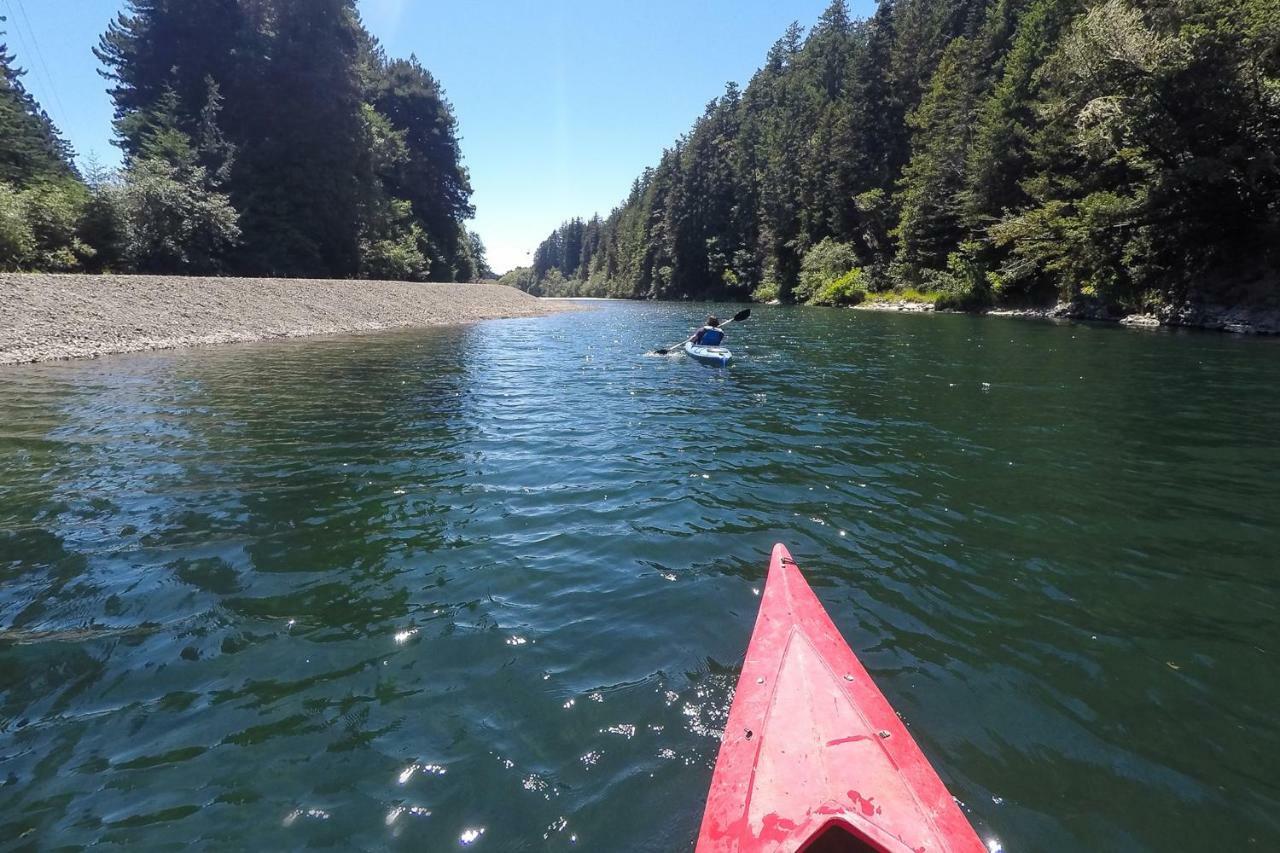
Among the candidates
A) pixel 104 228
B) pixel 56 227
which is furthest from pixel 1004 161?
pixel 56 227

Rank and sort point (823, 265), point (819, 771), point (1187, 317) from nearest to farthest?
point (819, 771), point (1187, 317), point (823, 265)

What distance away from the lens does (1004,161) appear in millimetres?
34094

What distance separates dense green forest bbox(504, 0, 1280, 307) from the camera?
21312mm

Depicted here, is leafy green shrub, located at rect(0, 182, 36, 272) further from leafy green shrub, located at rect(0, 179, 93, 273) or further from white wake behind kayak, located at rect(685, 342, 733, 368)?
white wake behind kayak, located at rect(685, 342, 733, 368)

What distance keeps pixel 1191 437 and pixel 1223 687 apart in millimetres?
6778

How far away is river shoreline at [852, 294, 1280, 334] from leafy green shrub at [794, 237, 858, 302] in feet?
66.0

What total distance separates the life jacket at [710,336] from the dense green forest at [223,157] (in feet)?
78.9

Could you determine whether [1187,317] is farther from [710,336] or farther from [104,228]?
[104,228]

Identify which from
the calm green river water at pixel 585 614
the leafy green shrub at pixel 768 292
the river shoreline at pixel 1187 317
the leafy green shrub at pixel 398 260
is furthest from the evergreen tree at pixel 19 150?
the leafy green shrub at pixel 768 292

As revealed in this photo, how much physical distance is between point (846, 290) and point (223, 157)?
139 feet

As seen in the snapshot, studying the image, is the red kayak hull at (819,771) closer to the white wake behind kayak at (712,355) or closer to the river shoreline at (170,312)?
the white wake behind kayak at (712,355)

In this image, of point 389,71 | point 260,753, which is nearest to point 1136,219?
point 260,753

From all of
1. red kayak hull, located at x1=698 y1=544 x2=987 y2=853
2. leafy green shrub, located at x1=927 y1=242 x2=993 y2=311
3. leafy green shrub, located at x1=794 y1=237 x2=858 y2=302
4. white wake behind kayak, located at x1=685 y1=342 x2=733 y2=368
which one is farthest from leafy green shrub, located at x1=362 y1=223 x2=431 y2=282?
red kayak hull, located at x1=698 y1=544 x2=987 y2=853

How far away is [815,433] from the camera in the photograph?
9.45m
